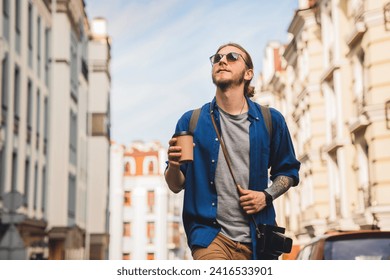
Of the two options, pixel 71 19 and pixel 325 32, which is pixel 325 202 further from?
pixel 71 19

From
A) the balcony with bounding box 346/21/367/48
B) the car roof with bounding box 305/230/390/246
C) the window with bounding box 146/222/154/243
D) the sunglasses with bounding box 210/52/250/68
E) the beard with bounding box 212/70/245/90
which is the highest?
the balcony with bounding box 346/21/367/48

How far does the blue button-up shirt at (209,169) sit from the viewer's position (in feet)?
10.8

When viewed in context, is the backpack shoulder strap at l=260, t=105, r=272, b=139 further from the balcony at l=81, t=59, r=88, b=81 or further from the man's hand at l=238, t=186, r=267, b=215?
the balcony at l=81, t=59, r=88, b=81

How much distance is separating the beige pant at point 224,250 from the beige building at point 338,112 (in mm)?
15691

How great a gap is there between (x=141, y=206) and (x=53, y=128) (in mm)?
33544

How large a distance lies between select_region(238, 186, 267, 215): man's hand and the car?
150 inches

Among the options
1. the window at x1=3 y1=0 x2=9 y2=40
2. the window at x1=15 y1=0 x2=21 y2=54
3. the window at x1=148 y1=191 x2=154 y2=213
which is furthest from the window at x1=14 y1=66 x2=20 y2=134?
the window at x1=148 y1=191 x2=154 y2=213

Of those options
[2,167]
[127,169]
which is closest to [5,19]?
[2,167]

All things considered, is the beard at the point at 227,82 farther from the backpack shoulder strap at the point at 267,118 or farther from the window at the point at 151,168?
the window at the point at 151,168

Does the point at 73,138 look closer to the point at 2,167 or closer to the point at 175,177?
the point at 2,167

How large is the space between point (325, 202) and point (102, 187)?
14.9 metres

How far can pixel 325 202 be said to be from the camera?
28.0 meters

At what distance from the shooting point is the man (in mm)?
3287
